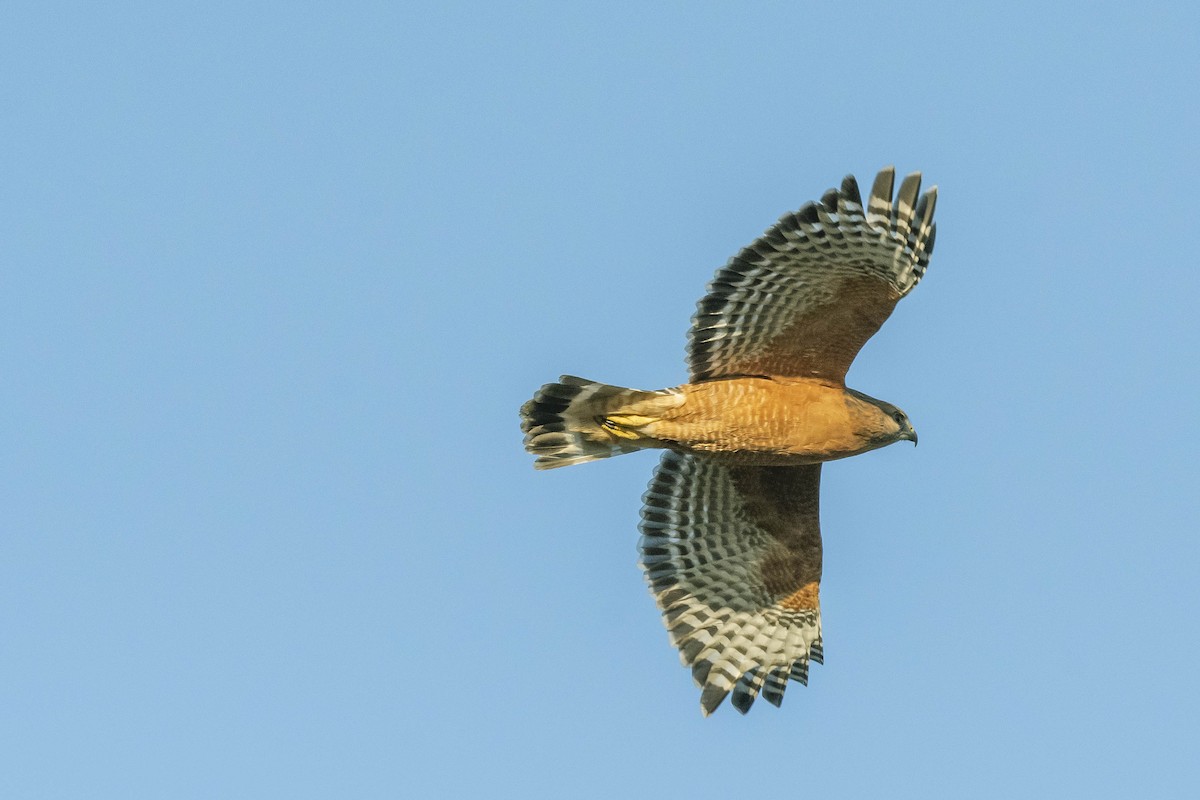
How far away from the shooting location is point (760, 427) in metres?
12.3

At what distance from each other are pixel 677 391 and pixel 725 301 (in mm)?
694

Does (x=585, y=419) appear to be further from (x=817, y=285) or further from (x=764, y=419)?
(x=817, y=285)

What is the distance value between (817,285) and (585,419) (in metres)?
1.84

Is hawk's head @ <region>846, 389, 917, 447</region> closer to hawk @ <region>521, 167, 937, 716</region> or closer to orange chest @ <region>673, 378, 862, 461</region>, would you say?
hawk @ <region>521, 167, 937, 716</region>

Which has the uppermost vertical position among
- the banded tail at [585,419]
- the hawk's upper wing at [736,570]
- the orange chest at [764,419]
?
the banded tail at [585,419]

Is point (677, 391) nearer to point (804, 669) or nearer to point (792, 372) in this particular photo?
point (792, 372)

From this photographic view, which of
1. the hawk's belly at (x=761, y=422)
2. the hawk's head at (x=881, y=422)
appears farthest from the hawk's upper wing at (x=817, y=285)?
the hawk's head at (x=881, y=422)

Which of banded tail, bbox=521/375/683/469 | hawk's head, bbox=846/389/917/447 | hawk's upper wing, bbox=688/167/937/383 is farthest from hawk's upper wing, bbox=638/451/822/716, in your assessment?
hawk's upper wing, bbox=688/167/937/383

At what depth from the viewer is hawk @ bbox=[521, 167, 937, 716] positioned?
11.8m

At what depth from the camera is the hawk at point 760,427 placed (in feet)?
38.7

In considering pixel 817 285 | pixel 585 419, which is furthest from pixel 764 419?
pixel 585 419

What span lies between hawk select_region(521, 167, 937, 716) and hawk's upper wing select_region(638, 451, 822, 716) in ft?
0.03

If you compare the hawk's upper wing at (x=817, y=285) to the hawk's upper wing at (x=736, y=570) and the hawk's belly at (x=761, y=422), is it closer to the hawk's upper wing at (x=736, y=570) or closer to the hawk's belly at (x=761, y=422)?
the hawk's belly at (x=761, y=422)

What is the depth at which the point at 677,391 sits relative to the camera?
12.4 m
